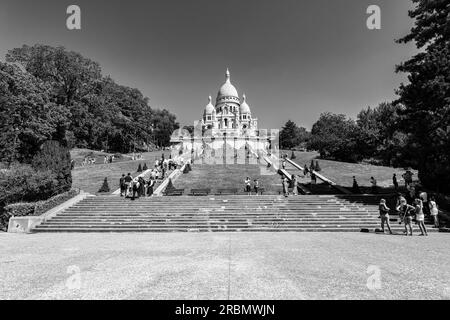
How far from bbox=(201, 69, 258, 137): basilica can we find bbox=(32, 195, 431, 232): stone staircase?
234 ft

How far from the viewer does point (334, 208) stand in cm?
1652

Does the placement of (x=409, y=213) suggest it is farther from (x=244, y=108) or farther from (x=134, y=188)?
(x=244, y=108)

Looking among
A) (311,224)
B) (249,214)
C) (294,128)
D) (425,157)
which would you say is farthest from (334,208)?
(294,128)

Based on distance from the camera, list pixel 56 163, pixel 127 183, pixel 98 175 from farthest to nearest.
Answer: pixel 98 175
pixel 127 183
pixel 56 163

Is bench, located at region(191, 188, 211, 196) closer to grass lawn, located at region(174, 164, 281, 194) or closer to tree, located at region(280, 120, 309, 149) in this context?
grass lawn, located at region(174, 164, 281, 194)

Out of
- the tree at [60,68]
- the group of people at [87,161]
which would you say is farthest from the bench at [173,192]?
the tree at [60,68]

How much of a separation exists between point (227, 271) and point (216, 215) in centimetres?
986

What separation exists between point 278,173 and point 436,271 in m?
25.9

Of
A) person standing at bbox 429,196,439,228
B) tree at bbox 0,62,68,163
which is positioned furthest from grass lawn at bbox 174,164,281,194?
tree at bbox 0,62,68,163

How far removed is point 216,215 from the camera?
51.2 ft

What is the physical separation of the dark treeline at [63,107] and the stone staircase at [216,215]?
11108mm

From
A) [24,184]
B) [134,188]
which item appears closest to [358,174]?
[134,188]

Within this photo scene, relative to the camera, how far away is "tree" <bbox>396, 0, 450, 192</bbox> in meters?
15.6

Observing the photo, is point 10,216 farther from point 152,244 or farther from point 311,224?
point 311,224
